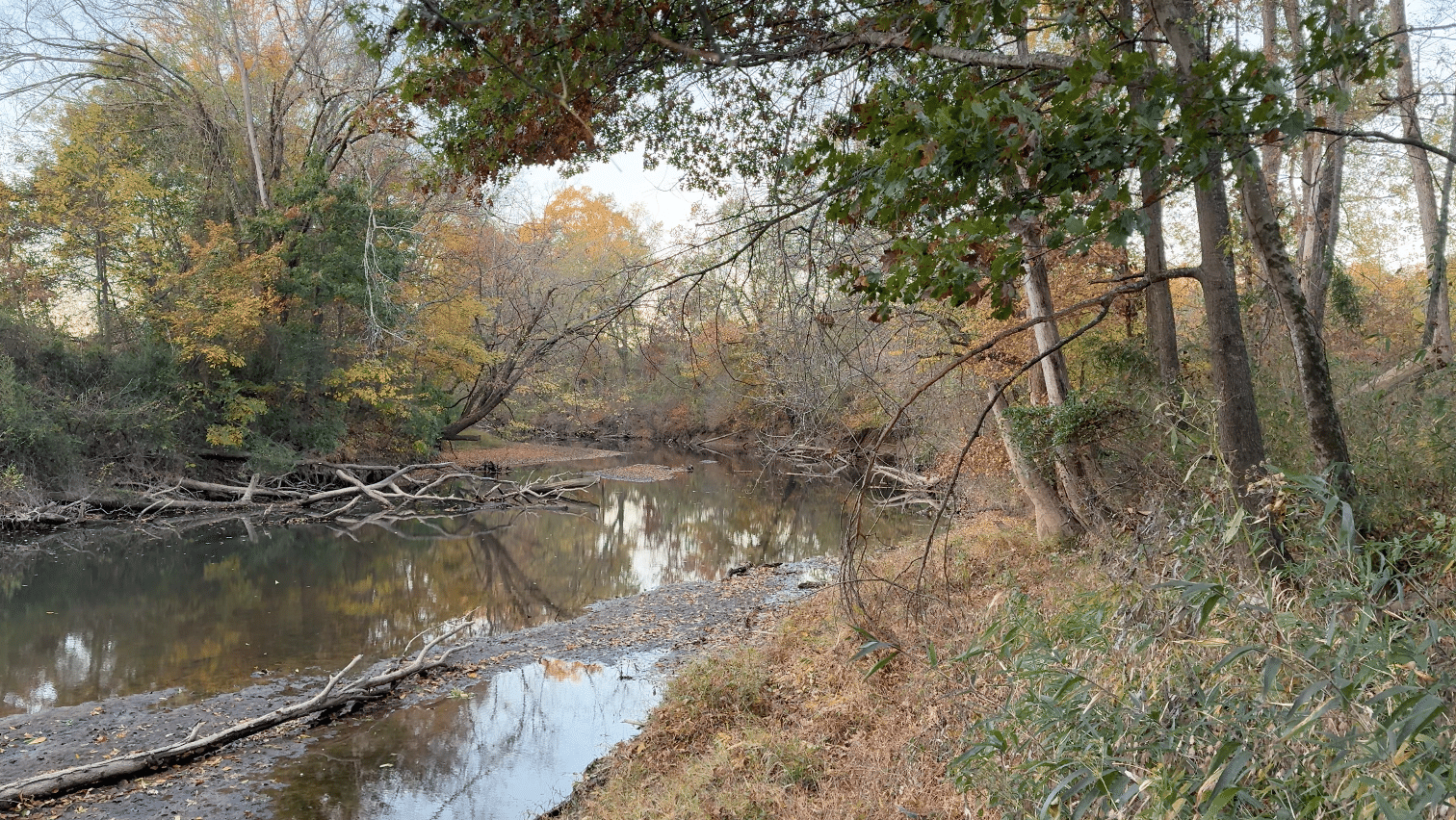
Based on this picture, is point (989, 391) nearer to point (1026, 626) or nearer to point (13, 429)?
point (1026, 626)

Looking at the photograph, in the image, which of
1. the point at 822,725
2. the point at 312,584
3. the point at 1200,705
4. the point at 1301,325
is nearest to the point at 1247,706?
the point at 1200,705

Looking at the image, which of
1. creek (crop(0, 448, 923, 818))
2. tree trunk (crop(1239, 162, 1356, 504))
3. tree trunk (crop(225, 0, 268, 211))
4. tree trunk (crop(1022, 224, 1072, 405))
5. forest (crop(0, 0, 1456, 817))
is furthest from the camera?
tree trunk (crop(225, 0, 268, 211))

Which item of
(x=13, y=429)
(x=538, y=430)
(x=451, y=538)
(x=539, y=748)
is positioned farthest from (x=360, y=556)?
(x=538, y=430)

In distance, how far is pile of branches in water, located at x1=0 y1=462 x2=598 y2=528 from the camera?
711 inches

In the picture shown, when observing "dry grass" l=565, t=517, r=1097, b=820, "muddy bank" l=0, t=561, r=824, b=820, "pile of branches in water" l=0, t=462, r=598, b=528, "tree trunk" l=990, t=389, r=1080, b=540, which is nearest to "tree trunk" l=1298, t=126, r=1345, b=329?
"tree trunk" l=990, t=389, r=1080, b=540

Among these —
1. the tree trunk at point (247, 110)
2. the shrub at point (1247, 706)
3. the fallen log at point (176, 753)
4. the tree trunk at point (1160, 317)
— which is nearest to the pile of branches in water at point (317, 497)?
the tree trunk at point (247, 110)

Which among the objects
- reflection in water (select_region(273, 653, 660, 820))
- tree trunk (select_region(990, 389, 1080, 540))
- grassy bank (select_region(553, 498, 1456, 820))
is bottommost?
reflection in water (select_region(273, 653, 660, 820))

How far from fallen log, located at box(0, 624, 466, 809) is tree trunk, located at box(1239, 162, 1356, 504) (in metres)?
8.12

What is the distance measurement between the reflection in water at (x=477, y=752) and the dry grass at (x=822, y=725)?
0.75 meters

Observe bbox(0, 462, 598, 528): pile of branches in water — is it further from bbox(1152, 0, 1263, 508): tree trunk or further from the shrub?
the shrub

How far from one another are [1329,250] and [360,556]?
1568cm

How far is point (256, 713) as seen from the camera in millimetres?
8320

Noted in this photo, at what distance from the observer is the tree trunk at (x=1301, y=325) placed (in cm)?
468

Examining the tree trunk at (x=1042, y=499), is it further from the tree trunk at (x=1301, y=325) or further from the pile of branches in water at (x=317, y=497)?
the pile of branches in water at (x=317, y=497)
